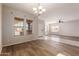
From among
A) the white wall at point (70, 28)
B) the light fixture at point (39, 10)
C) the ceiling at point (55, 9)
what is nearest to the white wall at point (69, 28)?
the white wall at point (70, 28)

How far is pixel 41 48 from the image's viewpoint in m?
2.69

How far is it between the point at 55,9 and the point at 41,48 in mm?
1359

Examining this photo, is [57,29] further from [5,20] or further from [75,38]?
[5,20]

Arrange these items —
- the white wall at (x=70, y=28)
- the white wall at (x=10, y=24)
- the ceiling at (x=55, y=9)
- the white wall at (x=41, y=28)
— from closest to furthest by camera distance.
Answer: the ceiling at (x=55, y=9), the white wall at (x=10, y=24), the white wall at (x=70, y=28), the white wall at (x=41, y=28)

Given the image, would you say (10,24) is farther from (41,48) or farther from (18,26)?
(41,48)

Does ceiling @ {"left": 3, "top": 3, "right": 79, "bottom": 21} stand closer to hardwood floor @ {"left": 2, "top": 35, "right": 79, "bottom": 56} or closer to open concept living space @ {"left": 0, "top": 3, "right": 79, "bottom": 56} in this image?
open concept living space @ {"left": 0, "top": 3, "right": 79, "bottom": 56}

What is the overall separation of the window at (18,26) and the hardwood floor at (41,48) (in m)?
0.42

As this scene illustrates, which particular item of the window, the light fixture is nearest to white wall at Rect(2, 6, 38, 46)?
the window

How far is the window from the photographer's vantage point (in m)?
2.60

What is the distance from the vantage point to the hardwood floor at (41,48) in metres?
2.46

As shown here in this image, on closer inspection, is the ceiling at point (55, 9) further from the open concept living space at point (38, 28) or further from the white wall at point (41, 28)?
the white wall at point (41, 28)

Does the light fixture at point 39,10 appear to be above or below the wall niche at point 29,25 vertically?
above

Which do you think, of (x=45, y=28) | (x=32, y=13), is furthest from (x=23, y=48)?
(x=32, y=13)

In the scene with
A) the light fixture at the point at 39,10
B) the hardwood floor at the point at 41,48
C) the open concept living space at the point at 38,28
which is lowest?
the hardwood floor at the point at 41,48
